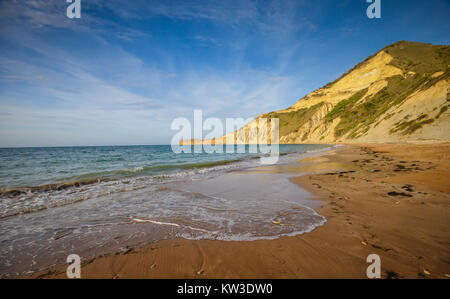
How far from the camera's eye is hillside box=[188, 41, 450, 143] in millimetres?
27109

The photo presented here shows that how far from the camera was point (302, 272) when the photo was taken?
7.41ft

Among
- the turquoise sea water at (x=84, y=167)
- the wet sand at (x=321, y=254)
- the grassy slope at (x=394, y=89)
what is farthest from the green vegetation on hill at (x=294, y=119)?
the wet sand at (x=321, y=254)

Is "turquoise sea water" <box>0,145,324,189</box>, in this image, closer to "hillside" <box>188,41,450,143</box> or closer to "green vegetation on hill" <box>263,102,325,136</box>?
"hillside" <box>188,41,450,143</box>

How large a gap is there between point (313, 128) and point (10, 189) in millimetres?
78834

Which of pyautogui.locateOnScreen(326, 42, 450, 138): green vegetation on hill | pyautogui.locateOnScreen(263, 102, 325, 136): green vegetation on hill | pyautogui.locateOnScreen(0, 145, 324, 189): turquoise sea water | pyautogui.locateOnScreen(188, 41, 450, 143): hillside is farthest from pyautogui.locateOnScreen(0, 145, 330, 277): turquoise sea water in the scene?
pyautogui.locateOnScreen(263, 102, 325, 136): green vegetation on hill

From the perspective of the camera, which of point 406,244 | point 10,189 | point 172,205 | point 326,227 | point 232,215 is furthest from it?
point 10,189

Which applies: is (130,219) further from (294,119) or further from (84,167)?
(294,119)

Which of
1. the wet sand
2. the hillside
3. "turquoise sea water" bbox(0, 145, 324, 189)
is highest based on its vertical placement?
the hillside

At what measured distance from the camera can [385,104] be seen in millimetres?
45625

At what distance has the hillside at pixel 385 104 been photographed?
88.9 feet

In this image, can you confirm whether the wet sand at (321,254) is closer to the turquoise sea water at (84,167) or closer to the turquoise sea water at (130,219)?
the turquoise sea water at (130,219)

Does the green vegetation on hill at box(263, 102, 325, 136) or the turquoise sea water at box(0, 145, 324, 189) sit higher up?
the green vegetation on hill at box(263, 102, 325, 136)
